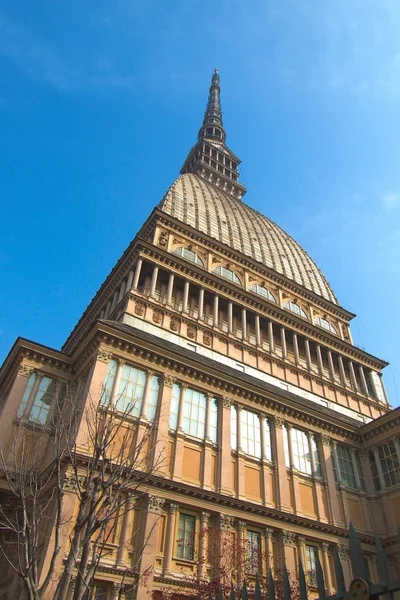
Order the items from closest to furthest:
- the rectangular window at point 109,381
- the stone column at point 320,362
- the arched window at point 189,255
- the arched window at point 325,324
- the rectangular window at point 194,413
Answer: the rectangular window at point 109,381, the rectangular window at point 194,413, the stone column at point 320,362, the arched window at point 189,255, the arched window at point 325,324

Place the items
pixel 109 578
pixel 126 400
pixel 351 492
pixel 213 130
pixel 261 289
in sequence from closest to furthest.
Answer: pixel 109 578, pixel 126 400, pixel 351 492, pixel 261 289, pixel 213 130

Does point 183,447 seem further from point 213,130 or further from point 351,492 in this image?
point 213,130

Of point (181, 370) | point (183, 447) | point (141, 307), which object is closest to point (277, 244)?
point (141, 307)

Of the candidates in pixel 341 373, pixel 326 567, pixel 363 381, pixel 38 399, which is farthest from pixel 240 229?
pixel 326 567

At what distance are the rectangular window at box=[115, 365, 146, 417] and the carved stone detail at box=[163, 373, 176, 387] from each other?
132 centimetres

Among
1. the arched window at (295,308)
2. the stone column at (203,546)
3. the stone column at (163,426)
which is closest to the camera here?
the stone column at (203,546)

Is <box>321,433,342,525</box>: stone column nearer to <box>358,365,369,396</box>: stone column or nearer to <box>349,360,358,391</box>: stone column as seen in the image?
<box>349,360,358,391</box>: stone column

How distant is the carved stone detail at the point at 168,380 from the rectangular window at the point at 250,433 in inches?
209

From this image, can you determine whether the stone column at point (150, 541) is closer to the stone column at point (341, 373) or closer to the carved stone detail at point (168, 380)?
the carved stone detail at point (168, 380)

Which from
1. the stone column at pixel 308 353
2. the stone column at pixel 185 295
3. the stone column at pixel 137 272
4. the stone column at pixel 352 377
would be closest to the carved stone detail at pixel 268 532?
the stone column at pixel 185 295

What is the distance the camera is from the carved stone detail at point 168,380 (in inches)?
1146

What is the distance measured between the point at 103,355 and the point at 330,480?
1735cm

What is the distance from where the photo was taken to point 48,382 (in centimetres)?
2914

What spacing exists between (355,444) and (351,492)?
4026 mm
